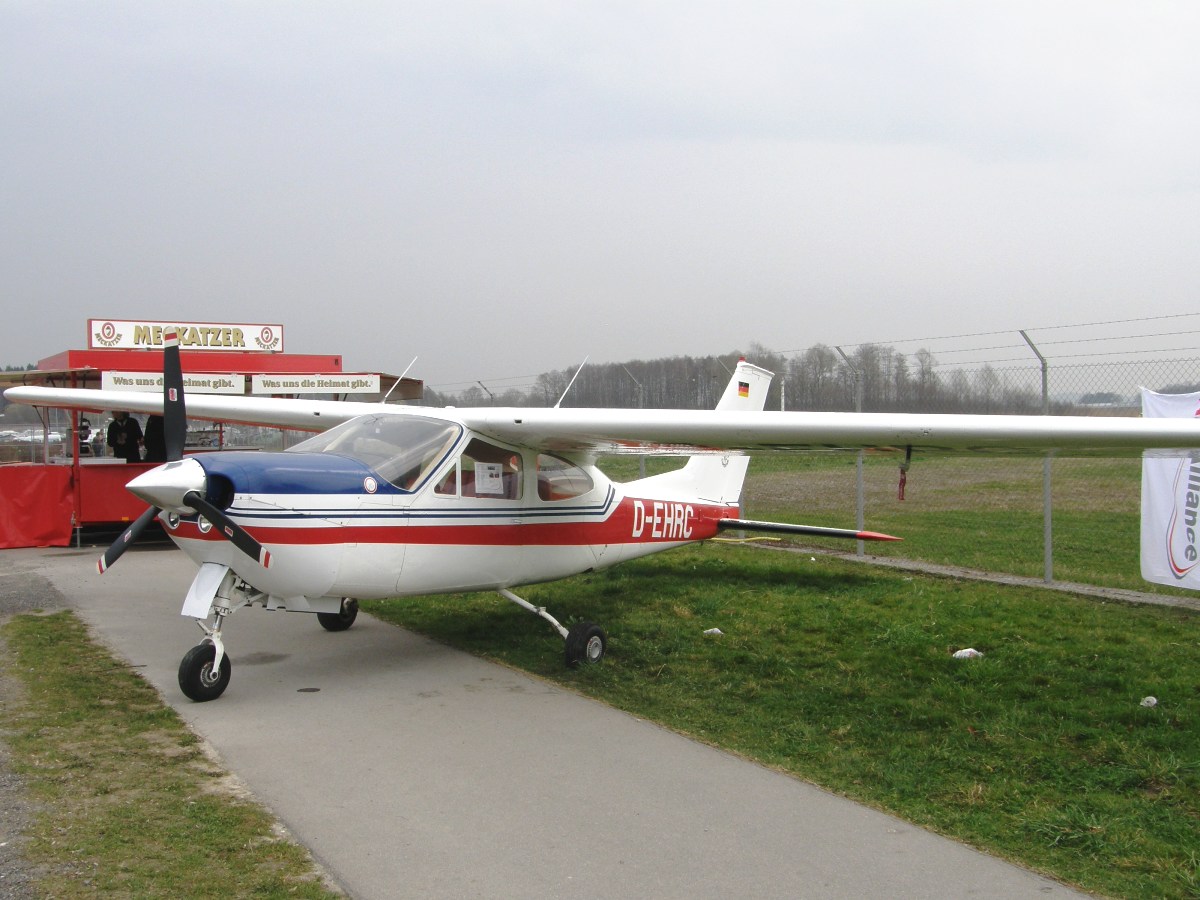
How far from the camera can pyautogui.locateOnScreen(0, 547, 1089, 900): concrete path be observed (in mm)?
3678

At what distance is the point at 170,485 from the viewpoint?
566 centimetres

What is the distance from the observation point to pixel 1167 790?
15.1ft

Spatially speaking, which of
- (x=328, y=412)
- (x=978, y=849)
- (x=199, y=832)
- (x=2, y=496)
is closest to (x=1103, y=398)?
(x=978, y=849)

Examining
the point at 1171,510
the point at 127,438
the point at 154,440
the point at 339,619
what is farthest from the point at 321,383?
the point at 1171,510

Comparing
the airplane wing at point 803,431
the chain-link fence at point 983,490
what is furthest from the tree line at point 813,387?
the airplane wing at point 803,431

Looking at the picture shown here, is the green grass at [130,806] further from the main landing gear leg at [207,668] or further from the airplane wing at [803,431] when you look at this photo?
the airplane wing at [803,431]

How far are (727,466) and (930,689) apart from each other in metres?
4.67

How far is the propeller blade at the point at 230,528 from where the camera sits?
5.73 meters

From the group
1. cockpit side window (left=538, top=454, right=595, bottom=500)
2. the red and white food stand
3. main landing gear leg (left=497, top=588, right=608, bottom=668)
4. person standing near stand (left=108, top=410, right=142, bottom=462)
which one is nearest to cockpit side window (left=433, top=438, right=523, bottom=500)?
cockpit side window (left=538, top=454, right=595, bottom=500)

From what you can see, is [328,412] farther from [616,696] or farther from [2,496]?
[2,496]

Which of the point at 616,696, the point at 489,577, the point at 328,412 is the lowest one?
the point at 616,696

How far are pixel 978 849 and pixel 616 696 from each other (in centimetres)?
299

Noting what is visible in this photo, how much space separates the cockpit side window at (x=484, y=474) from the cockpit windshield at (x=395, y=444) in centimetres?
19

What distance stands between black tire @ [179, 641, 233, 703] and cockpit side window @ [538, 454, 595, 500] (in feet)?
9.82
